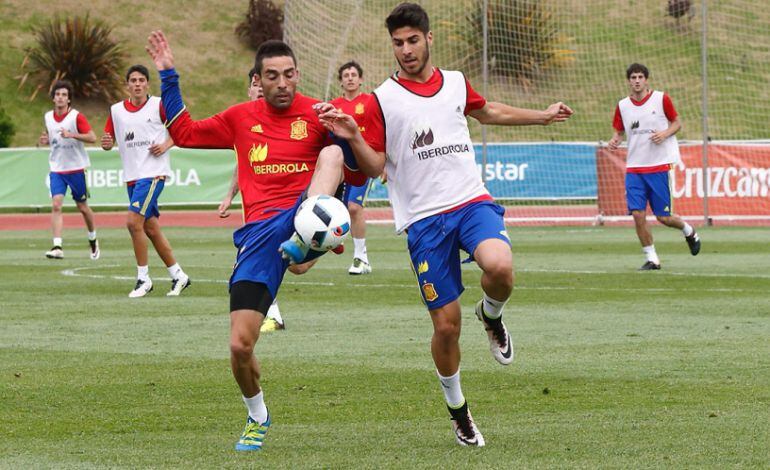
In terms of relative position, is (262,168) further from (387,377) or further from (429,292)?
(387,377)

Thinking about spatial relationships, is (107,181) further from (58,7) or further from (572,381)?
(572,381)

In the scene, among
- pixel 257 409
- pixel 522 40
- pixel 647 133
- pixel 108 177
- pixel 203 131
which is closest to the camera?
pixel 257 409

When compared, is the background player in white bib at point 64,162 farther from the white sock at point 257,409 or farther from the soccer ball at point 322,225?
the soccer ball at point 322,225

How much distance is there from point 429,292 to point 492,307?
0.75 meters

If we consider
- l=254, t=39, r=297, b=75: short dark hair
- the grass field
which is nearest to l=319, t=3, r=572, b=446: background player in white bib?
l=254, t=39, r=297, b=75: short dark hair

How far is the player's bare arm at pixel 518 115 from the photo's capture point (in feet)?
25.5

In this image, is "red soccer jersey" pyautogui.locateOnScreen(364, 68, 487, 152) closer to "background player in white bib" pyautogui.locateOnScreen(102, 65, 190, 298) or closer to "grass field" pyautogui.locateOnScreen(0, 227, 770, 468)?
"grass field" pyautogui.locateOnScreen(0, 227, 770, 468)

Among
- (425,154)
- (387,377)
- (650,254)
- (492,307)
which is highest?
(425,154)

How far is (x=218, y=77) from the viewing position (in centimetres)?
4884

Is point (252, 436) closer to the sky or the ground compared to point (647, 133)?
closer to the sky

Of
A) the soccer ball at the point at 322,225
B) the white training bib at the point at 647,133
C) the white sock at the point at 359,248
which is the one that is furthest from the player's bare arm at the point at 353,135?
the white training bib at the point at 647,133

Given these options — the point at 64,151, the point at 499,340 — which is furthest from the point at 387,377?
the point at 64,151

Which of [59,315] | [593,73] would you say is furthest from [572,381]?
[593,73]

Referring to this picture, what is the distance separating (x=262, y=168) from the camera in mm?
7375
